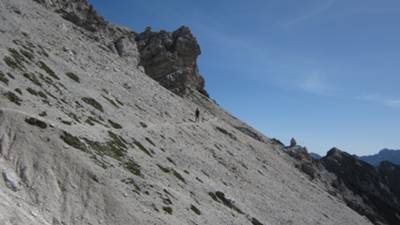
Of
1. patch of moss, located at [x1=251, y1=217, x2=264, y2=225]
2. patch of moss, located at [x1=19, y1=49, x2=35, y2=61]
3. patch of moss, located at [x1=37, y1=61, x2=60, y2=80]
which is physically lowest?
patch of moss, located at [x1=251, y1=217, x2=264, y2=225]

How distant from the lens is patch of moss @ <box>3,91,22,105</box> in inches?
1210

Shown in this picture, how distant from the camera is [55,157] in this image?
84.3ft

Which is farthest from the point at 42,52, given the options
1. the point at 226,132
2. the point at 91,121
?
the point at 226,132

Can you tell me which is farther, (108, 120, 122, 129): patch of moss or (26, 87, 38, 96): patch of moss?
(108, 120, 122, 129): patch of moss

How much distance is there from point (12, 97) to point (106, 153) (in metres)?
9.13

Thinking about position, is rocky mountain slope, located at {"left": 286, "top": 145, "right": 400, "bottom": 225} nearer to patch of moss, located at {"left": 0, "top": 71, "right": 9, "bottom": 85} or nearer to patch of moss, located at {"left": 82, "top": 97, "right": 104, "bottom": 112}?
patch of moss, located at {"left": 82, "top": 97, "right": 104, "bottom": 112}

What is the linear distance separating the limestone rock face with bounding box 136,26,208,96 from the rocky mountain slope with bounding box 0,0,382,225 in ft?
67.8

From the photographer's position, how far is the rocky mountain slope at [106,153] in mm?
23594

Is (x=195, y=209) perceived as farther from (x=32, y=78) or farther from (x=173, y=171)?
(x=32, y=78)

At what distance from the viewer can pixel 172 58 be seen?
365 feet

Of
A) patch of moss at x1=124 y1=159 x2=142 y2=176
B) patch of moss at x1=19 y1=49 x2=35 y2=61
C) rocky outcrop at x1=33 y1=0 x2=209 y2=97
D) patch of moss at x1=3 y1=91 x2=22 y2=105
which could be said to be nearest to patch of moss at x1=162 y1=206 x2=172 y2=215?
patch of moss at x1=124 y1=159 x2=142 y2=176

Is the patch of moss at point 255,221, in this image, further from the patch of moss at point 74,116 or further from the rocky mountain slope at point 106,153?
the patch of moss at point 74,116

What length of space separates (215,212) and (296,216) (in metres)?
23.0

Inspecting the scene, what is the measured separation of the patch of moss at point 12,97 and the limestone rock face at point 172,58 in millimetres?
70067
